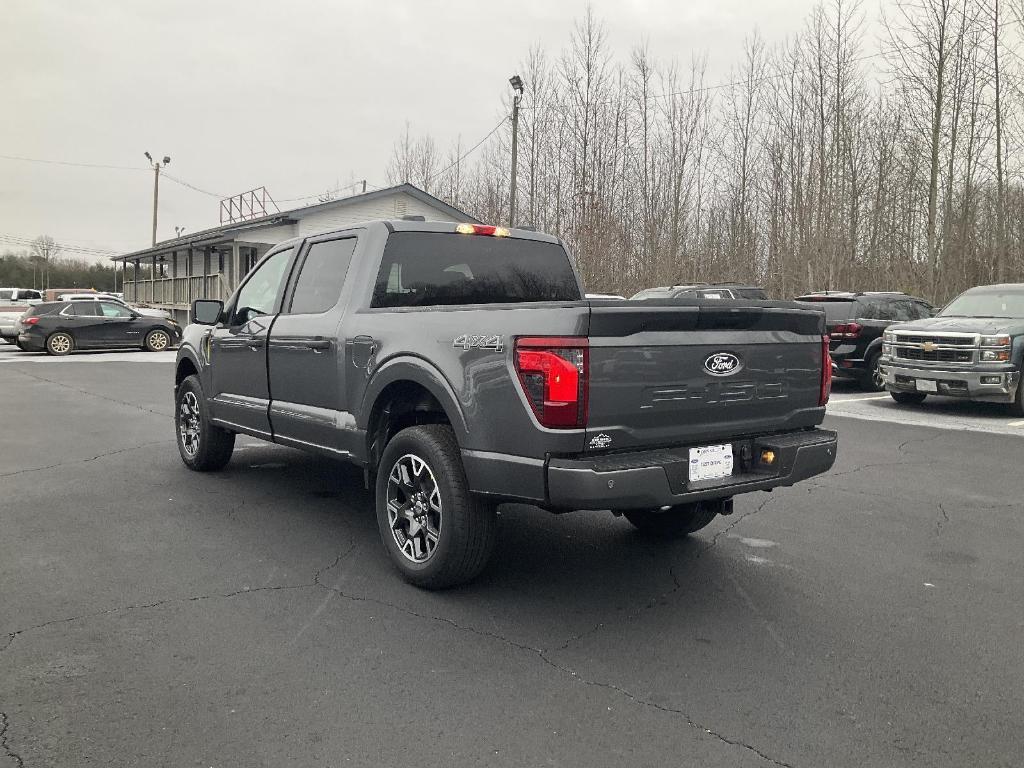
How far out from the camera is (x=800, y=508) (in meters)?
6.11

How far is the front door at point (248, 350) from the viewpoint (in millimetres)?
5816

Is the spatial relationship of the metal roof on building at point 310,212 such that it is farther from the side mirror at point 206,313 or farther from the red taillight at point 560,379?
the red taillight at point 560,379

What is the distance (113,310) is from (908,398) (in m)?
20.9

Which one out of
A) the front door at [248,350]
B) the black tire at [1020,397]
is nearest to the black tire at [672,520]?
the front door at [248,350]

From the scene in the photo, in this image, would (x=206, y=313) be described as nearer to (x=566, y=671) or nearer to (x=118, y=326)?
(x=566, y=671)

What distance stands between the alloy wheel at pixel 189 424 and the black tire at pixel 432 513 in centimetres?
319

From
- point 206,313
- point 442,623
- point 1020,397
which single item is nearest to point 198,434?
point 206,313

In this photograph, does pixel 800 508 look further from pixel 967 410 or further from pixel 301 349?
pixel 967 410

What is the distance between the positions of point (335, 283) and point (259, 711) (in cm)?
291

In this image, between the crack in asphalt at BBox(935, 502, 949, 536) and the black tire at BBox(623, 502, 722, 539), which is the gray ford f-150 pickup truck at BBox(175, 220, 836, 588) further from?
the crack in asphalt at BBox(935, 502, 949, 536)

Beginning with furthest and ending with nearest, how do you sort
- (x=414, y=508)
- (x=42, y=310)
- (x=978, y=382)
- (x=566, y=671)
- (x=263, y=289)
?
(x=42, y=310), (x=978, y=382), (x=263, y=289), (x=414, y=508), (x=566, y=671)

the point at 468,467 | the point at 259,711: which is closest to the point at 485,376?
the point at 468,467

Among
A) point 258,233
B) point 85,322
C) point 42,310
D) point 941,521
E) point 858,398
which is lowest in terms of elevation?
point 941,521

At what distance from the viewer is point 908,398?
13055 mm
